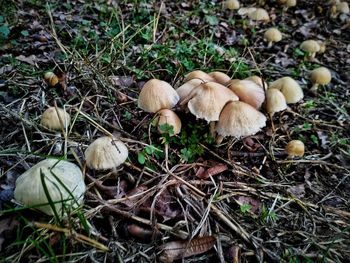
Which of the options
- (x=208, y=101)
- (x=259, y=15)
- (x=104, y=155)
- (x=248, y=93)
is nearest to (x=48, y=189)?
(x=104, y=155)

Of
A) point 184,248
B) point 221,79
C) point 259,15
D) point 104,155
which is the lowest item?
point 184,248

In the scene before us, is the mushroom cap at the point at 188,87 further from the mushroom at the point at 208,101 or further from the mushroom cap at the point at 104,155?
the mushroom cap at the point at 104,155

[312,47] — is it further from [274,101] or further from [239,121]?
[239,121]

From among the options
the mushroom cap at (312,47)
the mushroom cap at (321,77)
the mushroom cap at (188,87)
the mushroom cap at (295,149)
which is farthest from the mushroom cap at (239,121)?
the mushroom cap at (312,47)

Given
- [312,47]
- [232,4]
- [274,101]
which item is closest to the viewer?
[274,101]

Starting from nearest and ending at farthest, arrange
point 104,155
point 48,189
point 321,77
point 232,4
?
point 48,189
point 104,155
point 321,77
point 232,4

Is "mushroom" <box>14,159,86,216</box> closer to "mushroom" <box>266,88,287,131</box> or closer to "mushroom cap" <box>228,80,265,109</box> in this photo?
"mushroom cap" <box>228,80,265,109</box>
